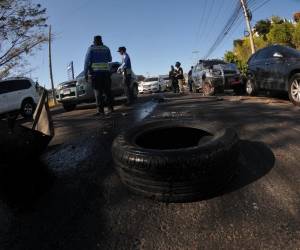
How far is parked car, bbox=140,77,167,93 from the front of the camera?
93.4 feet

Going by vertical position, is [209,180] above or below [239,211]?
above

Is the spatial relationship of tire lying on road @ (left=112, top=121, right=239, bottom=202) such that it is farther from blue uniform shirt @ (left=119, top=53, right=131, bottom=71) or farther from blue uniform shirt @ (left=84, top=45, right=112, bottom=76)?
blue uniform shirt @ (left=119, top=53, right=131, bottom=71)

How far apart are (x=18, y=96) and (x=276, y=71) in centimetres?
1095

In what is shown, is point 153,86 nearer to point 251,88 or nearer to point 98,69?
point 251,88

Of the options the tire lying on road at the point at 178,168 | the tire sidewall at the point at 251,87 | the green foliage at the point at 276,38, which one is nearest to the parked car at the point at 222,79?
the tire sidewall at the point at 251,87

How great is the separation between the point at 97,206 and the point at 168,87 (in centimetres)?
2702

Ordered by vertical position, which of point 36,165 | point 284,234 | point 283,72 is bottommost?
point 284,234

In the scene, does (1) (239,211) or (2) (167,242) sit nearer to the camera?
(2) (167,242)

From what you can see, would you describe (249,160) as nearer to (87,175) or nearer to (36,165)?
(87,175)

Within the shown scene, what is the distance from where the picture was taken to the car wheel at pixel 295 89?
7600 mm

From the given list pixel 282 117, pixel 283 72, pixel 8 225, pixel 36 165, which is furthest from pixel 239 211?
pixel 283 72

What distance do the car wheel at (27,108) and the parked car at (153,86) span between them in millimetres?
13942

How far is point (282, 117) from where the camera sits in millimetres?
5879

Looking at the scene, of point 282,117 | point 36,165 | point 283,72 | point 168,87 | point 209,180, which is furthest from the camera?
point 168,87
